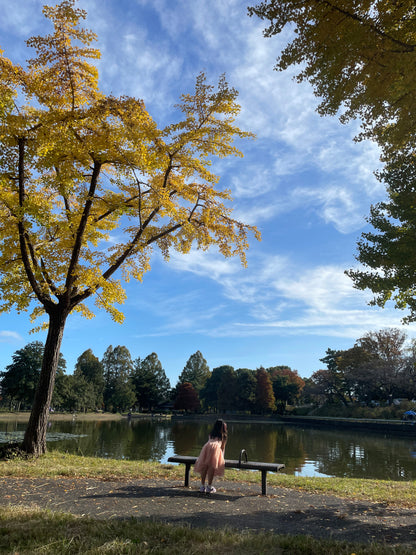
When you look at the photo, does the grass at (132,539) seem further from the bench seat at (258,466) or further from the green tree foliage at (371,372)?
the green tree foliage at (371,372)

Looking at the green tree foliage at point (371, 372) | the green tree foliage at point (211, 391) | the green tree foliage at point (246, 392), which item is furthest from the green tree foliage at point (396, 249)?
the green tree foliage at point (211, 391)

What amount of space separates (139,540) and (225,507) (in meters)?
1.95

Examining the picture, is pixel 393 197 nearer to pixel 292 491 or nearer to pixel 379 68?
pixel 379 68

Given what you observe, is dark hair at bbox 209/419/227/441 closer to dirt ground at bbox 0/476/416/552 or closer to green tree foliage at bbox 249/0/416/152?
dirt ground at bbox 0/476/416/552

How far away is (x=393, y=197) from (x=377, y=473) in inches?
418

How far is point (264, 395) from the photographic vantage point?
6481cm

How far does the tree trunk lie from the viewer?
8758 mm

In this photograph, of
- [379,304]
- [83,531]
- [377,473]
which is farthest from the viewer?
[377,473]

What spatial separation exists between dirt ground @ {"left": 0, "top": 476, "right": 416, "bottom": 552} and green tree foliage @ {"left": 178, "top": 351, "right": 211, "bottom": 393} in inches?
2783

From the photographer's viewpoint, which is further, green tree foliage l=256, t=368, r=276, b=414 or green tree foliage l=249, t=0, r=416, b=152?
green tree foliage l=256, t=368, r=276, b=414

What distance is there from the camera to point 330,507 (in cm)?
546

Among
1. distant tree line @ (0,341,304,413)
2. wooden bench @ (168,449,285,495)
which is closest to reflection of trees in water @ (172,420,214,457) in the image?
wooden bench @ (168,449,285,495)

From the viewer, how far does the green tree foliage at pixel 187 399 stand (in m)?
69.4

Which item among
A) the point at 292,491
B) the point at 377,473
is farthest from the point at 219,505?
the point at 377,473
